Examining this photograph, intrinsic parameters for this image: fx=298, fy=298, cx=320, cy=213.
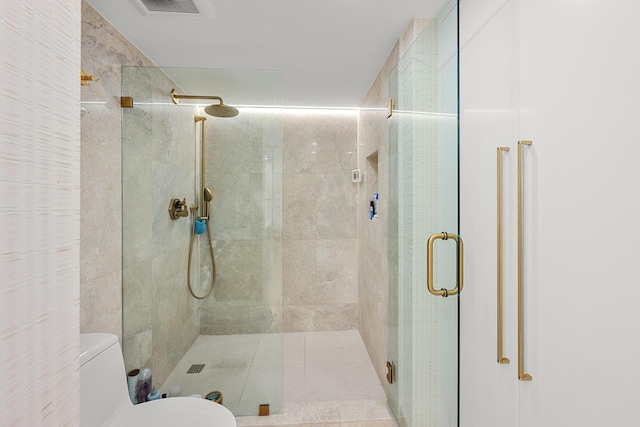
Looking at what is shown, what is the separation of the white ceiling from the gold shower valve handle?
27.4 inches

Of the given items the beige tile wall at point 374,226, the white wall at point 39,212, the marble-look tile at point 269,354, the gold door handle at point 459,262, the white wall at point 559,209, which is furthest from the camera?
the beige tile wall at point 374,226

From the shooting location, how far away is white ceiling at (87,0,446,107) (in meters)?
1.52

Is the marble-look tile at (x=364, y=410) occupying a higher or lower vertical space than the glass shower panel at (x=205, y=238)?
lower

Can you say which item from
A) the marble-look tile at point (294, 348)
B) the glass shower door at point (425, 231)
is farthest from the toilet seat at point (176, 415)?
the marble-look tile at point (294, 348)

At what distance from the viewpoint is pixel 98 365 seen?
4.38 ft

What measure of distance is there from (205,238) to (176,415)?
92 centimetres

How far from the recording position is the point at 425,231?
1290 millimetres

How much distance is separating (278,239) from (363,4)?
1356 millimetres

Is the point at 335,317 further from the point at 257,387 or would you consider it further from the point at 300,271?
the point at 257,387

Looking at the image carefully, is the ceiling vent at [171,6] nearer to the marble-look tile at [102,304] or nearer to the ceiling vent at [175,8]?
the ceiling vent at [175,8]

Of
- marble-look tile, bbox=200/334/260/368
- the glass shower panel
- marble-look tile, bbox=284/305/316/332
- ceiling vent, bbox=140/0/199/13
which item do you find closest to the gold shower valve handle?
the glass shower panel

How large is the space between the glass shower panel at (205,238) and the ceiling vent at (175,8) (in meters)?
0.29

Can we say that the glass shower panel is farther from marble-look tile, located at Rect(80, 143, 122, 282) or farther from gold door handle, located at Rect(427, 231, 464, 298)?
gold door handle, located at Rect(427, 231, 464, 298)

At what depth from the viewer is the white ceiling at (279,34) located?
4.99ft
